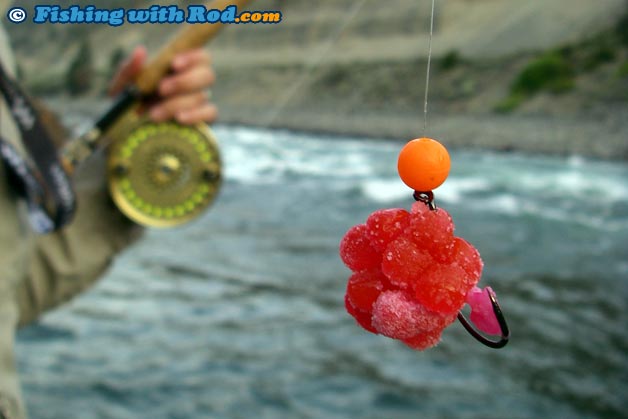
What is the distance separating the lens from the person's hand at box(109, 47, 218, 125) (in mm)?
2273

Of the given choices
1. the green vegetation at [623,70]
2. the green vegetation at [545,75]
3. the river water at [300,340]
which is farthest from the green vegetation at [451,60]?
the river water at [300,340]

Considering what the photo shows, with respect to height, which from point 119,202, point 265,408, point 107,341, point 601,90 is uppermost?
point 601,90

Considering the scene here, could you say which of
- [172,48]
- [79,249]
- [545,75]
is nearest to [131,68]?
[172,48]

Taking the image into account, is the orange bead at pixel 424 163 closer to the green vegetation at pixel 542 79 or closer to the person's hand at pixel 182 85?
the person's hand at pixel 182 85

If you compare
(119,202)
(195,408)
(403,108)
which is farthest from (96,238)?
(403,108)

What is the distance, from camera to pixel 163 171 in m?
2.53

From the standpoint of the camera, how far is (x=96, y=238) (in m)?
2.49

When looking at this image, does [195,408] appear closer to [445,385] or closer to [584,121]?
[445,385]

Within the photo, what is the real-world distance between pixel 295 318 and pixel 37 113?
4018 mm

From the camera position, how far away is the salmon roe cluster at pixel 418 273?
2.81ft

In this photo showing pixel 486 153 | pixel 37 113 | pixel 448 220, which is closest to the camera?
pixel 448 220

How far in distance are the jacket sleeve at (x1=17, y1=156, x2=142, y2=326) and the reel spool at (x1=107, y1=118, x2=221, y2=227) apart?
0.09m

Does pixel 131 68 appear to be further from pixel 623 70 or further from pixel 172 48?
pixel 623 70

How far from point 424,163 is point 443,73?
113 ft
